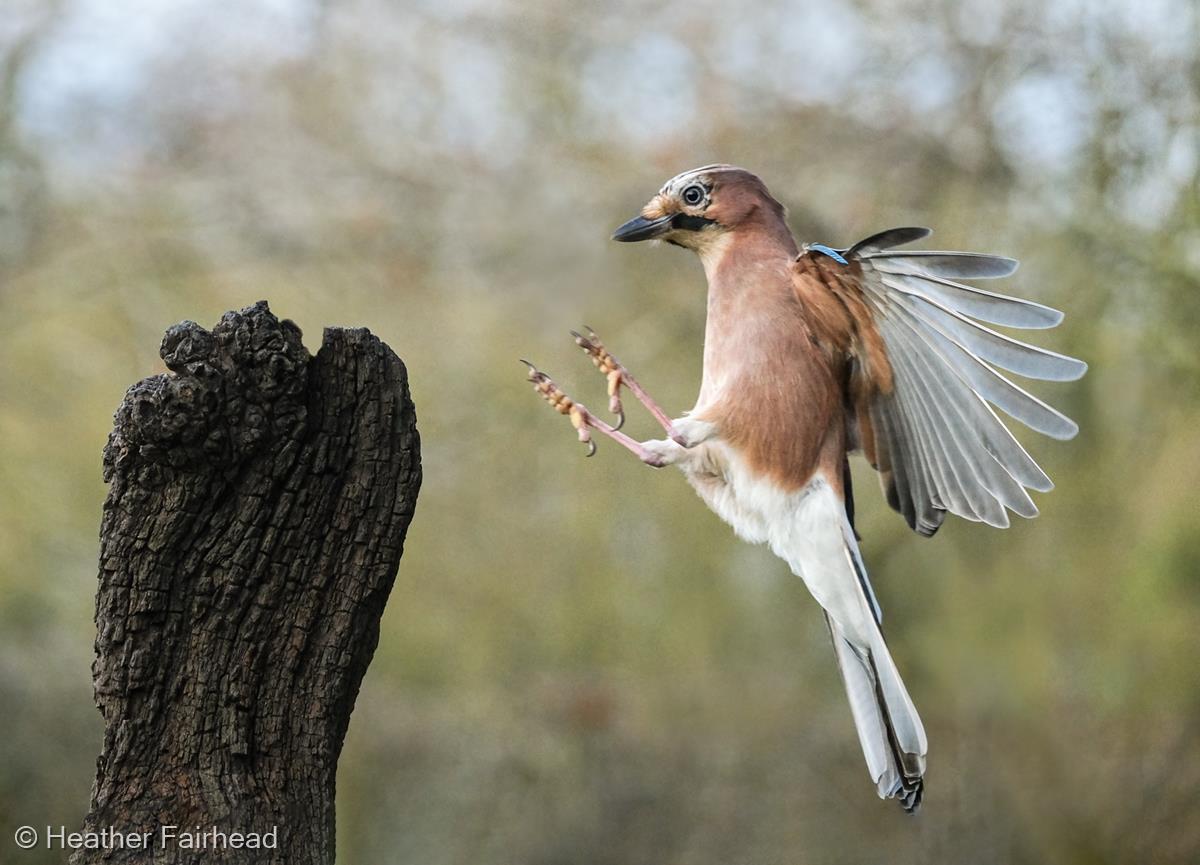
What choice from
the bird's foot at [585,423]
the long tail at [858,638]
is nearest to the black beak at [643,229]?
the bird's foot at [585,423]

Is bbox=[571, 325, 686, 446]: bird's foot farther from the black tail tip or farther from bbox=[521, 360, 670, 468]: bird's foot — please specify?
the black tail tip

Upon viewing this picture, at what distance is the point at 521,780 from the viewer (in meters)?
6.23

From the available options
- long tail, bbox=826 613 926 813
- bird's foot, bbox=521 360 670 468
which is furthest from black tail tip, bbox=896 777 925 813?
bird's foot, bbox=521 360 670 468

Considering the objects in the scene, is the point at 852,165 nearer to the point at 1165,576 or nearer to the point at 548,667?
the point at 1165,576

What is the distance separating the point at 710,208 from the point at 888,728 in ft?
3.26

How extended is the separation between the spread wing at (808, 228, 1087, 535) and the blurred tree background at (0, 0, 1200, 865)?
2.96 metres

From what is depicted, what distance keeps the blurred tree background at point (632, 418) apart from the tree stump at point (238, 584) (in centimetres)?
354

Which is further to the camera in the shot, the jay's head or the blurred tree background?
the blurred tree background

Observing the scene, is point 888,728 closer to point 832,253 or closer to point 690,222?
point 832,253

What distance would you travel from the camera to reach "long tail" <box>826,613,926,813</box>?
7.45 ft

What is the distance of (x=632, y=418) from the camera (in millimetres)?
5547

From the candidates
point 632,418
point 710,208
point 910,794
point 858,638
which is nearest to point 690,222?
point 710,208

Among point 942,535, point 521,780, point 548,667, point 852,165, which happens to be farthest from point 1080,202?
point 521,780

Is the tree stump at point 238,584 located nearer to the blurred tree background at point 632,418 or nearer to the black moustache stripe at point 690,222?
the black moustache stripe at point 690,222
